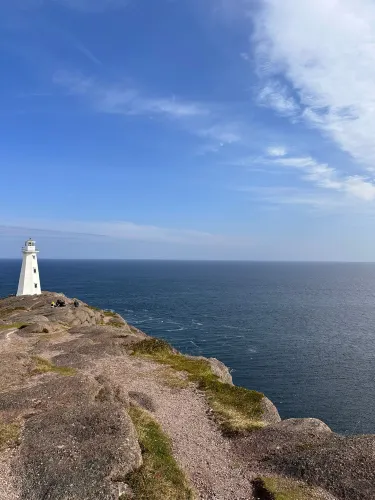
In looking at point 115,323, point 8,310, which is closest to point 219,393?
point 115,323

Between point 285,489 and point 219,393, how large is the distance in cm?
1467

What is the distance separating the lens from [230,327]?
10912 cm

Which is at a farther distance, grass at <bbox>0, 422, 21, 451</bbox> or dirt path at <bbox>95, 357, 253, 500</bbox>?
grass at <bbox>0, 422, 21, 451</bbox>

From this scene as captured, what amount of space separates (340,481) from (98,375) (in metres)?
21.9

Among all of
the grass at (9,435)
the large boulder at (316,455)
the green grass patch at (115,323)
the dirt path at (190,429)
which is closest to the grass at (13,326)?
the green grass patch at (115,323)

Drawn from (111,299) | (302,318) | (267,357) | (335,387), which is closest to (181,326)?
(267,357)

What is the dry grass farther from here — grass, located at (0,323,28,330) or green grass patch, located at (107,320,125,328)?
green grass patch, located at (107,320,125,328)

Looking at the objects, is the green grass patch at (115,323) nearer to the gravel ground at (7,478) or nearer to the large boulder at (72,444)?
the large boulder at (72,444)

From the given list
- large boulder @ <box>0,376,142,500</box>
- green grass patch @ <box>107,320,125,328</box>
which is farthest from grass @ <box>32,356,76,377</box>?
green grass patch @ <box>107,320,125,328</box>

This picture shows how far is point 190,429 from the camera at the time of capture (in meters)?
25.9

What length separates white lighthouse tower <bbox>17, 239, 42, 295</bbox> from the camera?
8831 centimetres

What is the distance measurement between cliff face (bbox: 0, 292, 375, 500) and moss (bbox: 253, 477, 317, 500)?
0.17 feet

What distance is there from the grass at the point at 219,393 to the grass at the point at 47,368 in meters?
10.6

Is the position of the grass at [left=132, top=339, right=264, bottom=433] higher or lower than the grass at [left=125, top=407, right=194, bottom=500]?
lower
